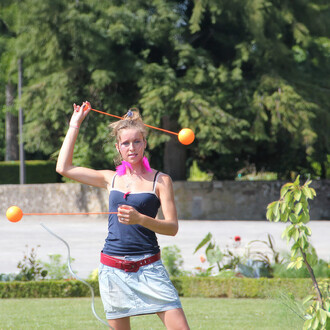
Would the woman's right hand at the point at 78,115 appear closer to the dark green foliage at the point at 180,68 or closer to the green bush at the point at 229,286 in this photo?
the green bush at the point at 229,286

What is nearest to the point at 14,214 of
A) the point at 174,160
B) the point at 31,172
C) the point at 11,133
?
the point at 174,160

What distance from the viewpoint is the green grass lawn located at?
6508 millimetres

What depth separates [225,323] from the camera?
21.7 feet

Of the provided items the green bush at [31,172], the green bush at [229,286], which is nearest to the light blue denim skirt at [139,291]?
the green bush at [229,286]

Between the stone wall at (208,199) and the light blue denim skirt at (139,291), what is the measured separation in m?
18.5

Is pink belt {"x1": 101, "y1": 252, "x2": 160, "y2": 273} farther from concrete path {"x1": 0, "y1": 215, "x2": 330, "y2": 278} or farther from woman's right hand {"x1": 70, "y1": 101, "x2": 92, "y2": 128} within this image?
concrete path {"x1": 0, "y1": 215, "x2": 330, "y2": 278}

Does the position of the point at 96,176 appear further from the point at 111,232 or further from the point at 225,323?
the point at 225,323

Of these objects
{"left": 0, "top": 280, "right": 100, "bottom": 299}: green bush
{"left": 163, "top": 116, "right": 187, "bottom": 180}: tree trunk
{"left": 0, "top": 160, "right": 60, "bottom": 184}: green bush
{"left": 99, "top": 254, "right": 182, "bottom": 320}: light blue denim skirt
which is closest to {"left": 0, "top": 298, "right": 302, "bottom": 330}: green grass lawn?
{"left": 0, "top": 280, "right": 100, "bottom": 299}: green bush

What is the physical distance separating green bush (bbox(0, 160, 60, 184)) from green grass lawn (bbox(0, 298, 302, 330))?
25472mm

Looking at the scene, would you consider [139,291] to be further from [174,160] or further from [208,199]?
[174,160]

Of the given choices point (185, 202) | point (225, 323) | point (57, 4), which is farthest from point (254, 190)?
point (225, 323)

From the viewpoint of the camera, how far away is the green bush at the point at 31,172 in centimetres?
3291

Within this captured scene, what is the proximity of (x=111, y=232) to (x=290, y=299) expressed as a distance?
1.43 metres

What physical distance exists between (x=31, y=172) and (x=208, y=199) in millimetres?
13619
